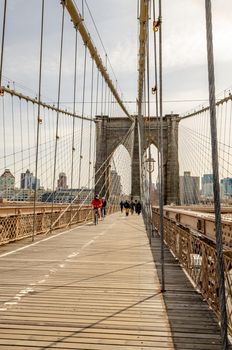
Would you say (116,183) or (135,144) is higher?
(135,144)

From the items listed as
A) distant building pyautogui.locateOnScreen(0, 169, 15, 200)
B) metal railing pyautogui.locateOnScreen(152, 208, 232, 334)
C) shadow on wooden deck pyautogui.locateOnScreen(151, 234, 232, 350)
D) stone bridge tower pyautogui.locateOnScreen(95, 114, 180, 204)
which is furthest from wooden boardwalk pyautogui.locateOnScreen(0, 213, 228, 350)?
stone bridge tower pyautogui.locateOnScreen(95, 114, 180, 204)

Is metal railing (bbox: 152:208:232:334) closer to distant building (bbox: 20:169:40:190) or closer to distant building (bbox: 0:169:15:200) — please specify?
distant building (bbox: 0:169:15:200)

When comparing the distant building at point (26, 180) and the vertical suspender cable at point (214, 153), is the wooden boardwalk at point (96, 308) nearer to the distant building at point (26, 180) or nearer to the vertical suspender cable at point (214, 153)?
the vertical suspender cable at point (214, 153)

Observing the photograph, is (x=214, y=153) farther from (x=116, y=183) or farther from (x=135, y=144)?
(x=135, y=144)

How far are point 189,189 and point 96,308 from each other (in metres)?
41.9

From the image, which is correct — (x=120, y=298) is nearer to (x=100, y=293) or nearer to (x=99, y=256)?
(x=100, y=293)

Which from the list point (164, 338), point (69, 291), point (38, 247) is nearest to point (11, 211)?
point (38, 247)

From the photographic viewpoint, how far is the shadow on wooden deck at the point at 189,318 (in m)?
2.71

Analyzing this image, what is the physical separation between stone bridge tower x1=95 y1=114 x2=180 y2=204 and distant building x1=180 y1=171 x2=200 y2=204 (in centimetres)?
185

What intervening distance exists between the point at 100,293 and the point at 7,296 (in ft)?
3.25

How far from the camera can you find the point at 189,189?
44438mm

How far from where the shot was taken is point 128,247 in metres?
8.51

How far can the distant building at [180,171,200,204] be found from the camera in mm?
41897

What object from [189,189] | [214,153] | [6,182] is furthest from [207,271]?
[189,189]
